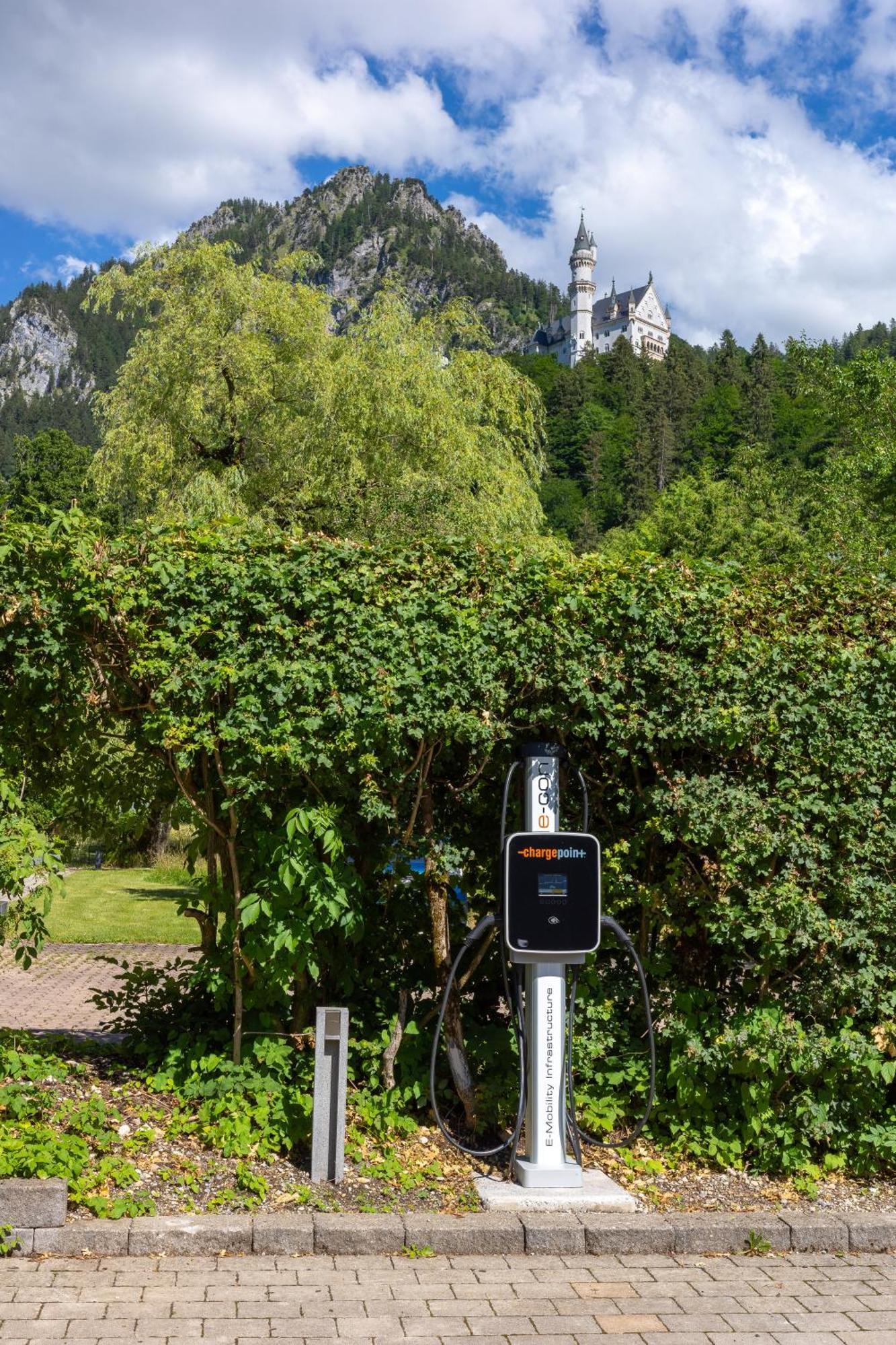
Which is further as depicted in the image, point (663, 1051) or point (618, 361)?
point (618, 361)

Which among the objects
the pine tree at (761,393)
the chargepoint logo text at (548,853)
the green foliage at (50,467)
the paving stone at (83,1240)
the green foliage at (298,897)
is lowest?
the paving stone at (83,1240)

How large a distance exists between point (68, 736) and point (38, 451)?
5469cm

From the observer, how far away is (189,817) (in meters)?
6.50

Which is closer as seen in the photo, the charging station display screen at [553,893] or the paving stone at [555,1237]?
the paving stone at [555,1237]

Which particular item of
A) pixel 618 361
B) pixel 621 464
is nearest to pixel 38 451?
pixel 621 464

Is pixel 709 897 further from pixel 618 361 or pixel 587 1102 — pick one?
pixel 618 361

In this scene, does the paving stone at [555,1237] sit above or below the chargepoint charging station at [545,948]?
below

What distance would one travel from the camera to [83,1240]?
5.05 metres

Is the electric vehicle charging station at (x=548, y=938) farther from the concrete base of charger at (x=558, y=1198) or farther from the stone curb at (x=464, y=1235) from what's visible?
the stone curb at (x=464, y=1235)

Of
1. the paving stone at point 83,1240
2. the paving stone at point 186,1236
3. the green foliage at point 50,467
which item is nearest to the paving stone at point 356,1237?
the paving stone at point 186,1236

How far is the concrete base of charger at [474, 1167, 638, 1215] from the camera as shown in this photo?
18.5 ft

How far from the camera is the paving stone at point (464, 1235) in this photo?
527 cm

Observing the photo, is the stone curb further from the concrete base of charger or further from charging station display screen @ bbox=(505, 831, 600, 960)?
charging station display screen @ bbox=(505, 831, 600, 960)

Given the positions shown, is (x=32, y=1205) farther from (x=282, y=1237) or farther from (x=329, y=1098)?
(x=329, y=1098)
